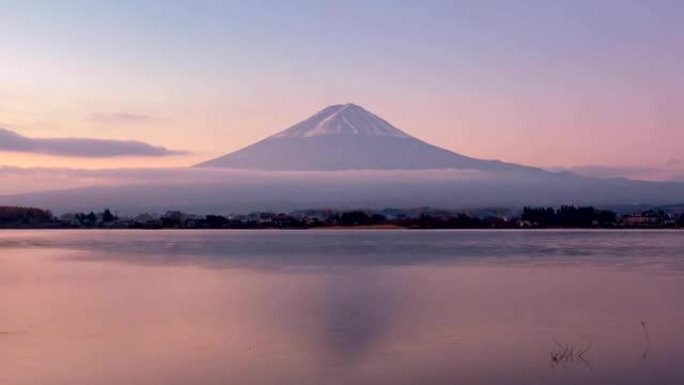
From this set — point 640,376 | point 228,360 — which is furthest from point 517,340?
point 228,360

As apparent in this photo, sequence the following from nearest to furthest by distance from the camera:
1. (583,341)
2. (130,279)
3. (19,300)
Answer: (583,341)
(19,300)
(130,279)

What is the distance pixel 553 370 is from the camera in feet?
23.4

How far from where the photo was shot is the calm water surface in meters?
7.07

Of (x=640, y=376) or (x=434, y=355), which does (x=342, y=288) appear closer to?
(x=434, y=355)

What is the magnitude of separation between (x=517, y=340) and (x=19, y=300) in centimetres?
720

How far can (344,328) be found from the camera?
939 cm

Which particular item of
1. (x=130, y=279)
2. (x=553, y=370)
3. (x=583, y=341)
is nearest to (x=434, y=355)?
(x=553, y=370)

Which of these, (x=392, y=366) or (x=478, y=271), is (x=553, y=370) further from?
(x=478, y=271)

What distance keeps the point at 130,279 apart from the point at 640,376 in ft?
35.8

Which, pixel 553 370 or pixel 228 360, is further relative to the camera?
pixel 228 360

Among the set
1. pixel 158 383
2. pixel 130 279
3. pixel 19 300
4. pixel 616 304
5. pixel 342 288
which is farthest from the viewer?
pixel 130 279

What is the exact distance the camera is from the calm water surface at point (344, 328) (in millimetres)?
7070

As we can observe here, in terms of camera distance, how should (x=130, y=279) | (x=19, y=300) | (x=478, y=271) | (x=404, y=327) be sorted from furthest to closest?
(x=478, y=271)
(x=130, y=279)
(x=19, y=300)
(x=404, y=327)

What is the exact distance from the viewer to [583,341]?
841 cm
